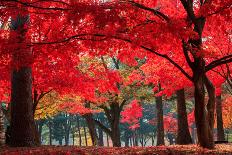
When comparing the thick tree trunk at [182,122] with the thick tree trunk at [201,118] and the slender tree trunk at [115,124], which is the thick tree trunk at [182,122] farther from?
the slender tree trunk at [115,124]

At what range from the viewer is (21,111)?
14.9m

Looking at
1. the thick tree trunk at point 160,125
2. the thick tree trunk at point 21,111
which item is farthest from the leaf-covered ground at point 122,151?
the thick tree trunk at point 160,125

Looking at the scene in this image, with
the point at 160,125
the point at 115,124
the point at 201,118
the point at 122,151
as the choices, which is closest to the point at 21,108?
the point at 122,151

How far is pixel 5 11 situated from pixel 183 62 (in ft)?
32.1

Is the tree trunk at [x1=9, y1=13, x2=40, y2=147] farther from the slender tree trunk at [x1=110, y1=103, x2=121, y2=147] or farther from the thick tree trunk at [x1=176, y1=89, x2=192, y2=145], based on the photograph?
the slender tree trunk at [x1=110, y1=103, x2=121, y2=147]

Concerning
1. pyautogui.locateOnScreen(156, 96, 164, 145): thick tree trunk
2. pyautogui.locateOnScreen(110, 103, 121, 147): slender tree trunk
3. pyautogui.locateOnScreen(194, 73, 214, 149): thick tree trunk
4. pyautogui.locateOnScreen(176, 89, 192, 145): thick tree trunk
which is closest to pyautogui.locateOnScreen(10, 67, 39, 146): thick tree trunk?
pyautogui.locateOnScreen(194, 73, 214, 149): thick tree trunk

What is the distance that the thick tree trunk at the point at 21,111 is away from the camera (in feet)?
48.1

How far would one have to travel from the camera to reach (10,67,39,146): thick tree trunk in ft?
48.1

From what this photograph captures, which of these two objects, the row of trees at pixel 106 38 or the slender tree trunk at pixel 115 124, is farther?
the slender tree trunk at pixel 115 124

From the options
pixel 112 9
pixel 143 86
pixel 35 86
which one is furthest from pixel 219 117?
pixel 112 9

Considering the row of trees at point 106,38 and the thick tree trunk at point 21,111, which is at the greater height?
the row of trees at point 106,38

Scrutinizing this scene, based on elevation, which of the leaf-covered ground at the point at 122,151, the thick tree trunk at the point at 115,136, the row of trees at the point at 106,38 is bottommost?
the leaf-covered ground at the point at 122,151

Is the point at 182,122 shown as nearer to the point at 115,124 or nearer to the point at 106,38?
the point at 115,124

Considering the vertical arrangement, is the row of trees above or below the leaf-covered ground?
above
